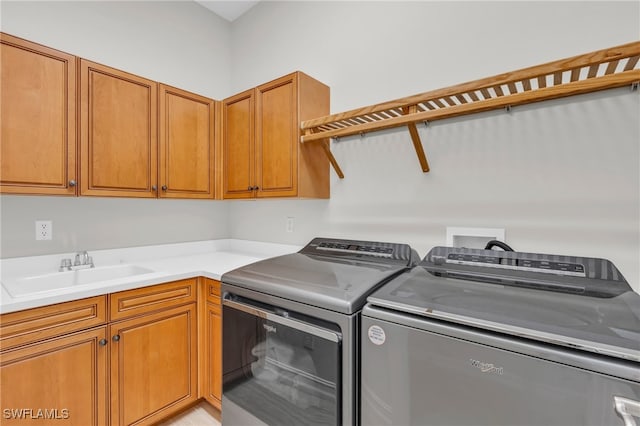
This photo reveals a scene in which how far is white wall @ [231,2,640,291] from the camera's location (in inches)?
46.4

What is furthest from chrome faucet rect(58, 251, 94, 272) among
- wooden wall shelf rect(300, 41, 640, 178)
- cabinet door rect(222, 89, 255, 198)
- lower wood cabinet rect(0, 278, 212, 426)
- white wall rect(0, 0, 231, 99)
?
wooden wall shelf rect(300, 41, 640, 178)

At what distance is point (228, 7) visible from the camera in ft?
8.28

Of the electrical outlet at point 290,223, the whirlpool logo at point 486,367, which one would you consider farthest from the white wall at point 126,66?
the whirlpool logo at point 486,367

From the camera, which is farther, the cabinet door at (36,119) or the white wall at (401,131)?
the cabinet door at (36,119)

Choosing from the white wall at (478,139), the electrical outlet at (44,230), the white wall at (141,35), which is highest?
the white wall at (141,35)

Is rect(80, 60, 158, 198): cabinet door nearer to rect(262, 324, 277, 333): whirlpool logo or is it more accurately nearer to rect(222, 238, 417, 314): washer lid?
rect(222, 238, 417, 314): washer lid

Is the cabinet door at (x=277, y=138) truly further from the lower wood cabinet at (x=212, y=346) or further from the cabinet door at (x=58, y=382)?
the cabinet door at (x=58, y=382)

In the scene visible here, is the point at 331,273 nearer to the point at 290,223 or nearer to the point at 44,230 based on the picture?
the point at 290,223

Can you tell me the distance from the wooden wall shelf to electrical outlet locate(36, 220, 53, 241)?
1.61 metres

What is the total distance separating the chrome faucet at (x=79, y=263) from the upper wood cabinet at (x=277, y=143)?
1.00 m

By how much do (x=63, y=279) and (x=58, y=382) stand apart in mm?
632

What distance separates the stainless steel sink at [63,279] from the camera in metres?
1.53

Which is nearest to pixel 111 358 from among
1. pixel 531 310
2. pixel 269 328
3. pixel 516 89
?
pixel 269 328

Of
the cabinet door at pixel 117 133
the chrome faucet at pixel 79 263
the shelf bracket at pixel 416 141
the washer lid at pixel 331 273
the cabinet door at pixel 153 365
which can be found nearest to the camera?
the washer lid at pixel 331 273
